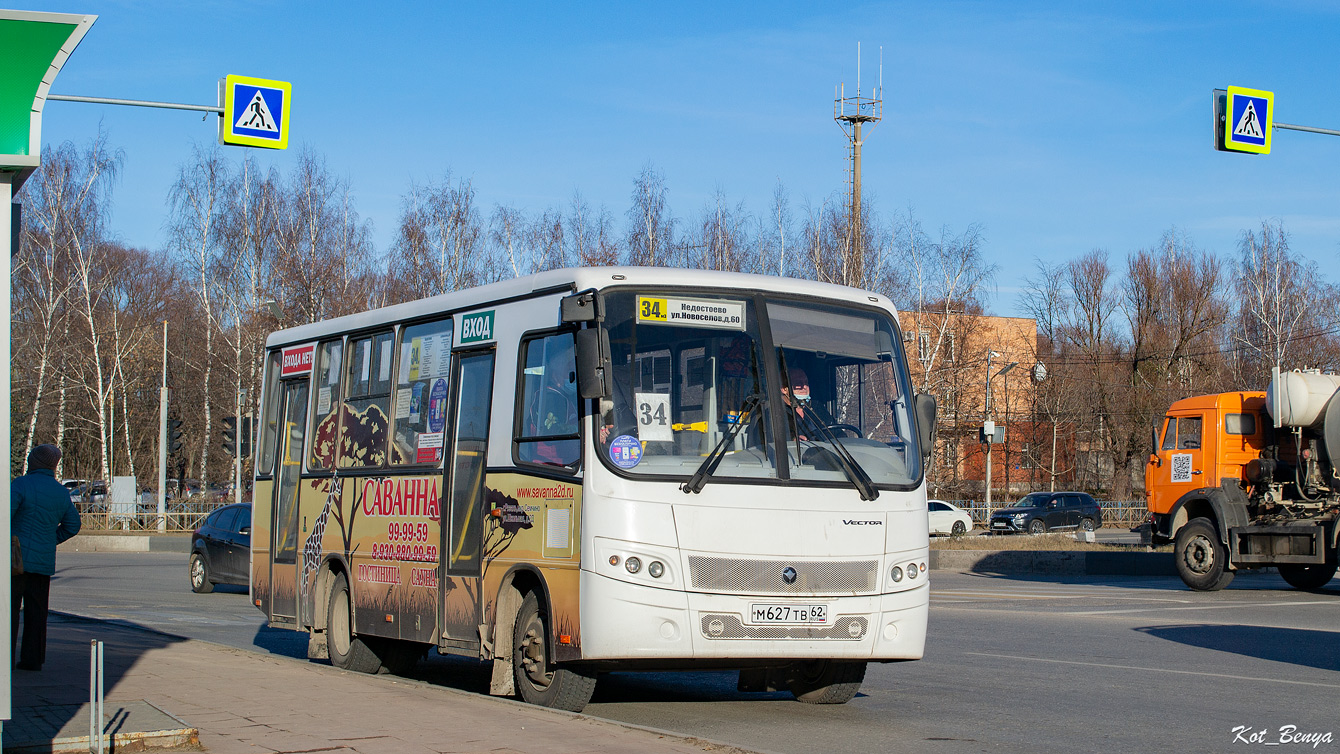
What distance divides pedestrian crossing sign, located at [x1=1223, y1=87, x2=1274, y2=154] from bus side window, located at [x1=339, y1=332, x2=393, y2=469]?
13194mm

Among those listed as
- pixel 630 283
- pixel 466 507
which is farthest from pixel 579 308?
pixel 466 507

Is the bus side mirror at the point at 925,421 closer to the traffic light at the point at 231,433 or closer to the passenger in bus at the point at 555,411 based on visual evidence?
the passenger in bus at the point at 555,411

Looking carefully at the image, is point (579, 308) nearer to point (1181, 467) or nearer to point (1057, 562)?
point (1181, 467)

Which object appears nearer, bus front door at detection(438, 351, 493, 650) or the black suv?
bus front door at detection(438, 351, 493, 650)

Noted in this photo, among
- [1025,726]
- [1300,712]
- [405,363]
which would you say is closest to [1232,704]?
[1300,712]

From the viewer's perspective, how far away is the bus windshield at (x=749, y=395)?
8656mm

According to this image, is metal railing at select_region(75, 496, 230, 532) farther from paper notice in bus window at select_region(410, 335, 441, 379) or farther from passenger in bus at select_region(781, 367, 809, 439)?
passenger in bus at select_region(781, 367, 809, 439)

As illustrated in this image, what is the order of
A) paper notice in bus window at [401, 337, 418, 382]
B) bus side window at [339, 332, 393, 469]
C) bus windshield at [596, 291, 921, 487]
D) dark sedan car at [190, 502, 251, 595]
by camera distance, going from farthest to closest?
1. dark sedan car at [190, 502, 251, 595]
2. bus side window at [339, 332, 393, 469]
3. paper notice in bus window at [401, 337, 418, 382]
4. bus windshield at [596, 291, 921, 487]

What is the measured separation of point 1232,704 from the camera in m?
9.64

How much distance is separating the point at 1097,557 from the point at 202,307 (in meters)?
36.9

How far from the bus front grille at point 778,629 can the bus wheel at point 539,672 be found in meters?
0.98

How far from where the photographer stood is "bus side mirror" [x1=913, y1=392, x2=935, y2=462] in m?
9.66

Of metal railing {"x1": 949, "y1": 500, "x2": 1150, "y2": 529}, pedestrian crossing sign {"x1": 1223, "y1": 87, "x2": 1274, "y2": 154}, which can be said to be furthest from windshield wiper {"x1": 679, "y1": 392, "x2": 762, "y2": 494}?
metal railing {"x1": 949, "y1": 500, "x2": 1150, "y2": 529}

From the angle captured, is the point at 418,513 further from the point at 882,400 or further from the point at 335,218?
the point at 335,218
